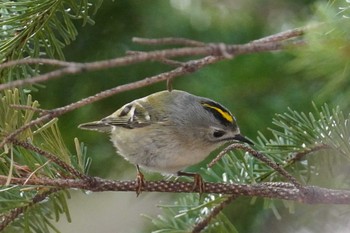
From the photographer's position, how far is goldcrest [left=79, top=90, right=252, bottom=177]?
1729 millimetres

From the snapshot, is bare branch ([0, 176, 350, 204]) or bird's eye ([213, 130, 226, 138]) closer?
bare branch ([0, 176, 350, 204])

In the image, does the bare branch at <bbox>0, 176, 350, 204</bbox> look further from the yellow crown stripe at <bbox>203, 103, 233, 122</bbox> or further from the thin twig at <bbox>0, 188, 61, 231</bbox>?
the yellow crown stripe at <bbox>203, 103, 233, 122</bbox>

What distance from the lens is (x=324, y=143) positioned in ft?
4.17

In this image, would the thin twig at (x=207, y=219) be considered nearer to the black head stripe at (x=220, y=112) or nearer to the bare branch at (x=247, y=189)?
the bare branch at (x=247, y=189)

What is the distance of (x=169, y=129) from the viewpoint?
6.05 feet

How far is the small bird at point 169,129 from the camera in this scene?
1.73 metres

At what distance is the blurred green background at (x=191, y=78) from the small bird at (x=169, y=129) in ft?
0.15

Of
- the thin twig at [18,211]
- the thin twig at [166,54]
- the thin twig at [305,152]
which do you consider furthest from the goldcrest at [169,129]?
the thin twig at [166,54]

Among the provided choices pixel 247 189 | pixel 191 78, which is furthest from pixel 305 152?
pixel 191 78

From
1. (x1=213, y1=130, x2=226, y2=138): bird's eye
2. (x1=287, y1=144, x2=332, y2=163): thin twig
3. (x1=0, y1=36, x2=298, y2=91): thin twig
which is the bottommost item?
(x1=213, y1=130, x2=226, y2=138): bird's eye

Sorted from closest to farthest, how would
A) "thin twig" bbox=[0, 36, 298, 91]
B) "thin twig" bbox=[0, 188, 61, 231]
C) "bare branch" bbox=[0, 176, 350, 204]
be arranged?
"thin twig" bbox=[0, 36, 298, 91] → "bare branch" bbox=[0, 176, 350, 204] → "thin twig" bbox=[0, 188, 61, 231]

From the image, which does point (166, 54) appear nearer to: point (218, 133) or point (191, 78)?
point (218, 133)

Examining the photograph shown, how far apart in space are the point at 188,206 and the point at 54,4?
0.46 m

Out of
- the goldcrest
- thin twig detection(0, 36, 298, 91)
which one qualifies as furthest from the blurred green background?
thin twig detection(0, 36, 298, 91)
